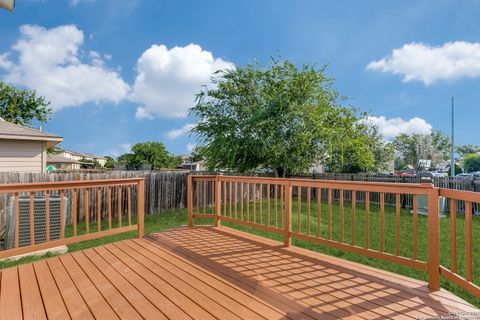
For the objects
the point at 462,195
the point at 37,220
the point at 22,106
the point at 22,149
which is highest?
the point at 22,106

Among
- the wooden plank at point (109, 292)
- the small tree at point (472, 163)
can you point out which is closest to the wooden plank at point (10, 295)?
the wooden plank at point (109, 292)

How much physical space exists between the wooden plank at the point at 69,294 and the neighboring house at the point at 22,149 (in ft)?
19.0

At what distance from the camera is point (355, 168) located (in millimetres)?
18344

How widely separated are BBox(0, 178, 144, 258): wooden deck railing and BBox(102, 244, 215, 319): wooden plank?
64cm

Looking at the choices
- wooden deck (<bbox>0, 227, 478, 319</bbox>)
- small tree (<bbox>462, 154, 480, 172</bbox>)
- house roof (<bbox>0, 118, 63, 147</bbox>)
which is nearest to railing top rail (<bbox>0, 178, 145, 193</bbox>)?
wooden deck (<bbox>0, 227, 478, 319</bbox>)

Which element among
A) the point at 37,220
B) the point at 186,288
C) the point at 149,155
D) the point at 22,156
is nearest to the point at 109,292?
the point at 186,288

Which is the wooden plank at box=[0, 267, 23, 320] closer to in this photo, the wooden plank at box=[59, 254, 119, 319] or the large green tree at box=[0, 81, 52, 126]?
the wooden plank at box=[59, 254, 119, 319]

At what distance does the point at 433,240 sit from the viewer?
248cm

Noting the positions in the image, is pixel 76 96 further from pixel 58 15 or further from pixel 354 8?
pixel 354 8

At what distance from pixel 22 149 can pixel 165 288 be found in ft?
25.0

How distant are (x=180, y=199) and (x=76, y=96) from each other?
25.3 ft

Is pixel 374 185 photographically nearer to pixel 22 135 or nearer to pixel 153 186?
pixel 153 186

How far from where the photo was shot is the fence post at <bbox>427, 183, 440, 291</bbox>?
245cm

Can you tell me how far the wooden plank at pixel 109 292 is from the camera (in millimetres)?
2079
